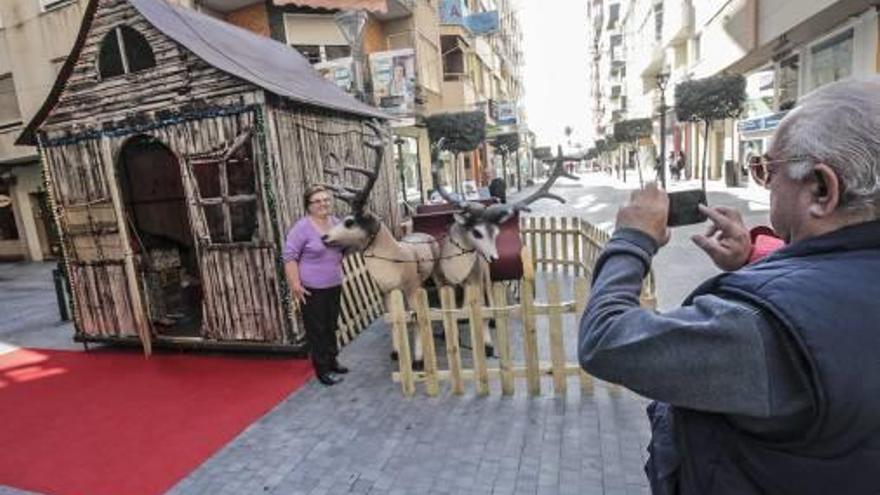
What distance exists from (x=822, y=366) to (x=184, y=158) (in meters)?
6.45

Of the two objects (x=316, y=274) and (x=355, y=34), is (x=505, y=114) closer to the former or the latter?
(x=355, y=34)

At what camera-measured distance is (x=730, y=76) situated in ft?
65.8

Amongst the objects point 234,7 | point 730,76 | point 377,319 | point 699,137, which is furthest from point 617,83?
point 377,319

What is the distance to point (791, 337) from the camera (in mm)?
1075

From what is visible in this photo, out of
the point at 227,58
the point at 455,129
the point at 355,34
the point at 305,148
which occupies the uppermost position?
the point at 355,34

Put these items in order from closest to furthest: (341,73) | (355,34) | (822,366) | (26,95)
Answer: (822,366), (355,34), (341,73), (26,95)

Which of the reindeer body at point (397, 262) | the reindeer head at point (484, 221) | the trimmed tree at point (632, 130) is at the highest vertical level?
the trimmed tree at point (632, 130)

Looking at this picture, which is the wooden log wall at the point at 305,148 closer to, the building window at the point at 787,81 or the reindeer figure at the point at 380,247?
the reindeer figure at the point at 380,247

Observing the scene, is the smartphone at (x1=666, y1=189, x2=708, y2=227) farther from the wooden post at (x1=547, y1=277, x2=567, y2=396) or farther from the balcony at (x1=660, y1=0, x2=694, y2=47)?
the balcony at (x1=660, y1=0, x2=694, y2=47)

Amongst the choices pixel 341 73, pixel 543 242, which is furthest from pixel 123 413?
pixel 341 73

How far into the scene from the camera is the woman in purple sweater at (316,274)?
5289 millimetres

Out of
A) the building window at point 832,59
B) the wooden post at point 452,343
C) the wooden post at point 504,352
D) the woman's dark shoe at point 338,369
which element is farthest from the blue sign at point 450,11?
the wooden post at point 504,352

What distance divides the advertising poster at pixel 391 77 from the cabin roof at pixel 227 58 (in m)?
6.24

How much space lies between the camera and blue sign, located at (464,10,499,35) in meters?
23.3
